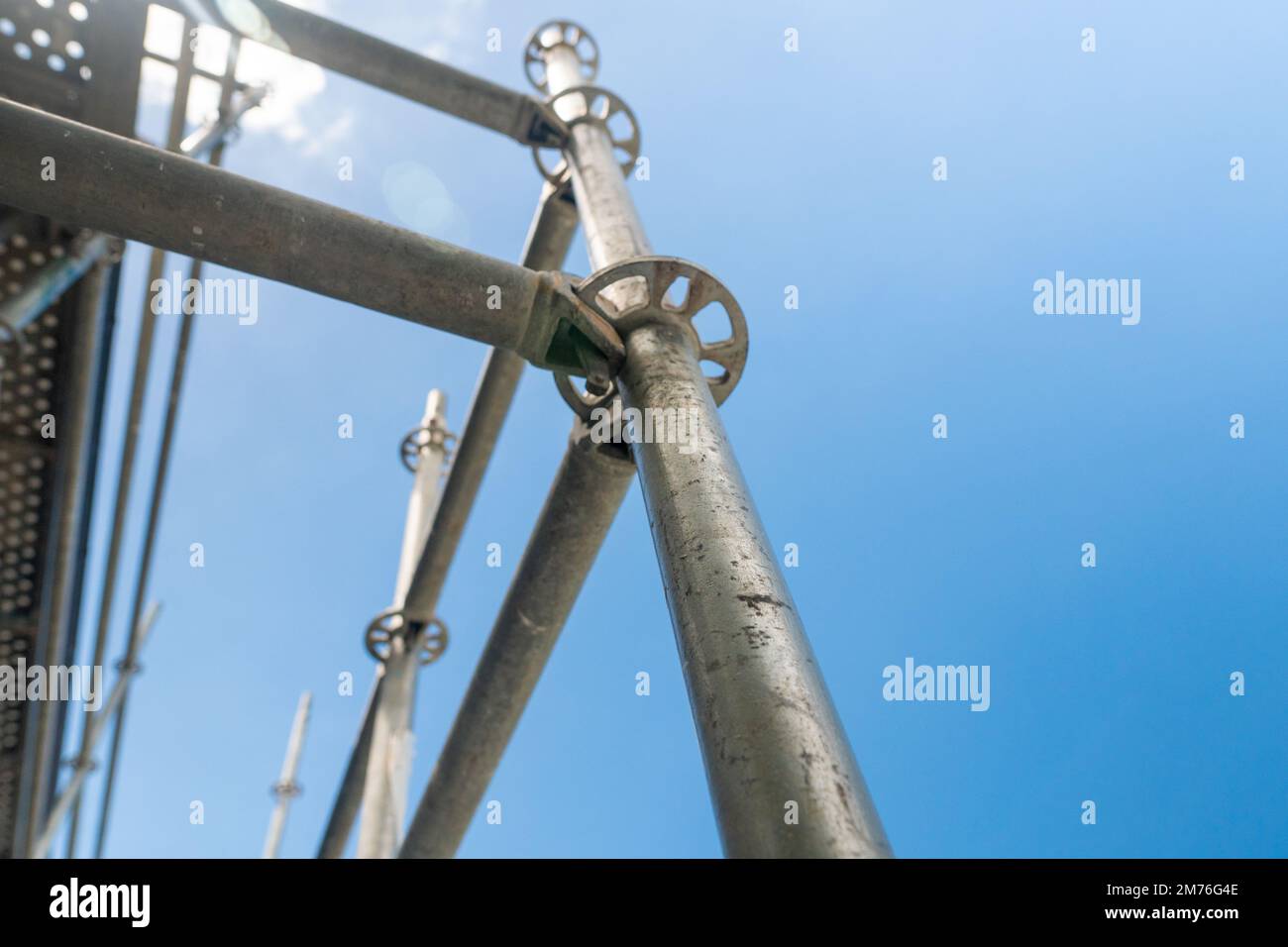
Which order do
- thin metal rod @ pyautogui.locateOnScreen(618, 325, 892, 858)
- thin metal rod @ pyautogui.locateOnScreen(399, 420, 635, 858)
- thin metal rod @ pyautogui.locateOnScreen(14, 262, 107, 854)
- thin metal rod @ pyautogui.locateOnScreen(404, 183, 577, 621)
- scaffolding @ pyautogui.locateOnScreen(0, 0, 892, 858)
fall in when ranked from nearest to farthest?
thin metal rod @ pyautogui.locateOnScreen(618, 325, 892, 858)
scaffolding @ pyautogui.locateOnScreen(0, 0, 892, 858)
thin metal rod @ pyautogui.locateOnScreen(399, 420, 635, 858)
thin metal rod @ pyautogui.locateOnScreen(14, 262, 107, 854)
thin metal rod @ pyautogui.locateOnScreen(404, 183, 577, 621)

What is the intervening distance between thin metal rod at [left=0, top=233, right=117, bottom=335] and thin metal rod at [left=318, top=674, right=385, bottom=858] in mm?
4695

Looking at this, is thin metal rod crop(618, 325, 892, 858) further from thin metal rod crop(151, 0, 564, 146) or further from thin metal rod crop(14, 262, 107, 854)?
thin metal rod crop(14, 262, 107, 854)

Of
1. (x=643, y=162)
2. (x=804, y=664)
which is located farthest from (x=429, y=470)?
(x=804, y=664)

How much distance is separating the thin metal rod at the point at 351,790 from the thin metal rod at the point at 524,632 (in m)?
2.11

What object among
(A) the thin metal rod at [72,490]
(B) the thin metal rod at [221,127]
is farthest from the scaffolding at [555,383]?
(A) the thin metal rod at [72,490]

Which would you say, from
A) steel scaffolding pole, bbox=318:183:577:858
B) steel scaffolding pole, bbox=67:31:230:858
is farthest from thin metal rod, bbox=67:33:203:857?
steel scaffolding pole, bbox=318:183:577:858

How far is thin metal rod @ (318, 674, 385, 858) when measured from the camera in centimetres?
973

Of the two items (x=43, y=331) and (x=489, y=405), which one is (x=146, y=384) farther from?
(x=489, y=405)

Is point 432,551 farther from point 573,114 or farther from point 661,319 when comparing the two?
point 661,319

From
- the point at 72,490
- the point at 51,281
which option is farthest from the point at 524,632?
the point at 72,490

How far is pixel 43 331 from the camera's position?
789 cm

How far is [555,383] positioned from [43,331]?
556cm

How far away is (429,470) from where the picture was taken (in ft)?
40.3
